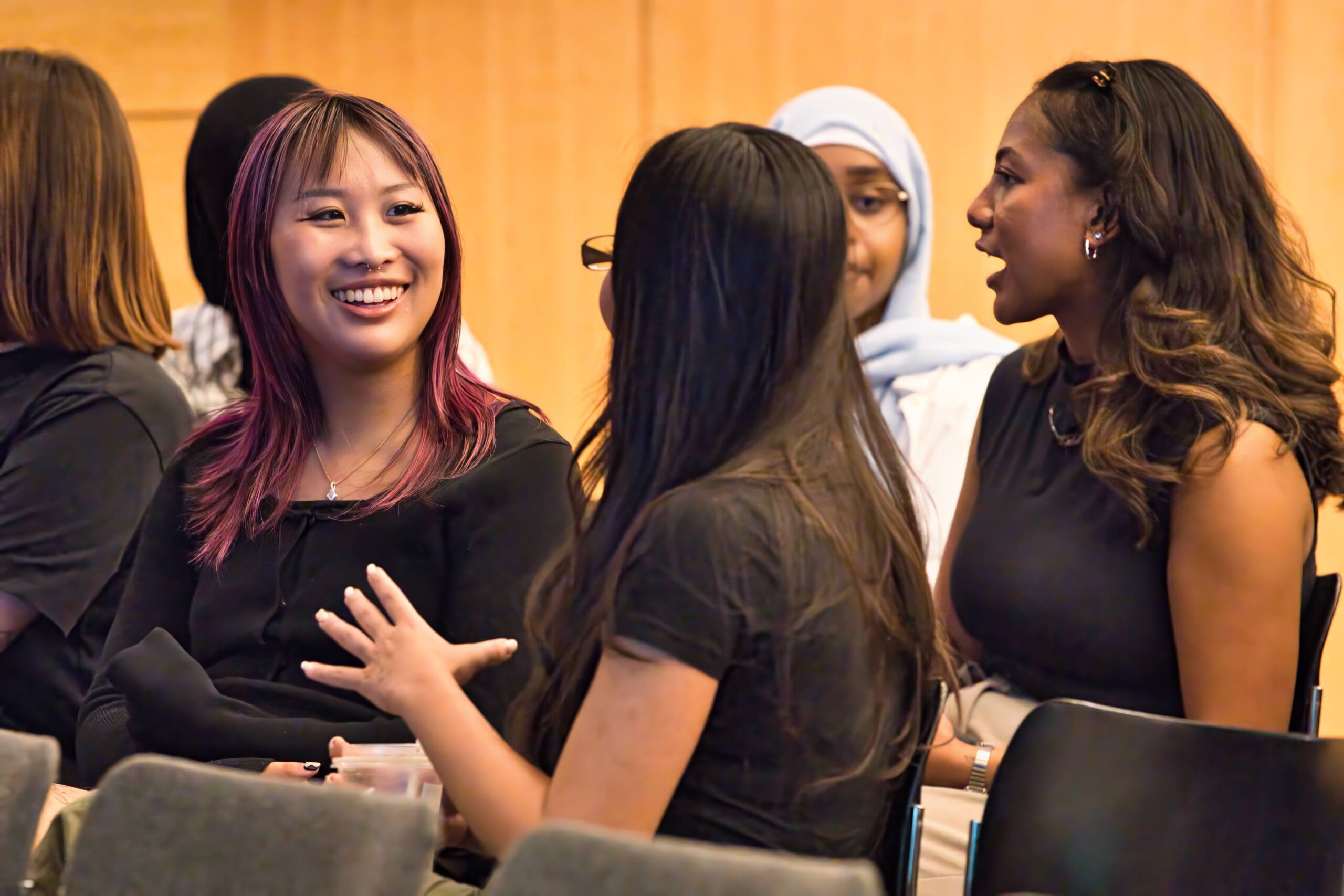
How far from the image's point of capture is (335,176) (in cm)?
162

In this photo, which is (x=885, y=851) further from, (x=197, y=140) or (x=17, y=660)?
(x=197, y=140)

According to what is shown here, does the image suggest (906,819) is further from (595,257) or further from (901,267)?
(901,267)

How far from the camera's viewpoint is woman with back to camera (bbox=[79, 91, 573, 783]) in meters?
1.51

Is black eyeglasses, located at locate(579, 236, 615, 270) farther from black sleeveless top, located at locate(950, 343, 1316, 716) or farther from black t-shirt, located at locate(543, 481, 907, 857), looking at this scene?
black sleeveless top, located at locate(950, 343, 1316, 716)

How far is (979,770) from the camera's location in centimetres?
169

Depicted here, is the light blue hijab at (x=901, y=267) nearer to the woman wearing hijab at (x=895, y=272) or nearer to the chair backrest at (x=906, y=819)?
the woman wearing hijab at (x=895, y=272)

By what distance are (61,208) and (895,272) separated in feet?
6.02

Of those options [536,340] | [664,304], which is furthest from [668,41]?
[664,304]

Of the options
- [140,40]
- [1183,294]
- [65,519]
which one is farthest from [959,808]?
[140,40]

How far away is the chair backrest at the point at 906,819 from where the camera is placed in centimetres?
129

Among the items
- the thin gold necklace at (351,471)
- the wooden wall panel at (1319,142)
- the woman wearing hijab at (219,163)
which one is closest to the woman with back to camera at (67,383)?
the woman wearing hijab at (219,163)

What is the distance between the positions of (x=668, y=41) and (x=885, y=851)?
3176 mm

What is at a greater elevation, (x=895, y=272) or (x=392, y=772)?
(x=895, y=272)

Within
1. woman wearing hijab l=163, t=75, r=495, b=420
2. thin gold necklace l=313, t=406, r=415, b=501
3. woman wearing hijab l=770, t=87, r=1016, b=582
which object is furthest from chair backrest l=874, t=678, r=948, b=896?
woman wearing hijab l=770, t=87, r=1016, b=582
